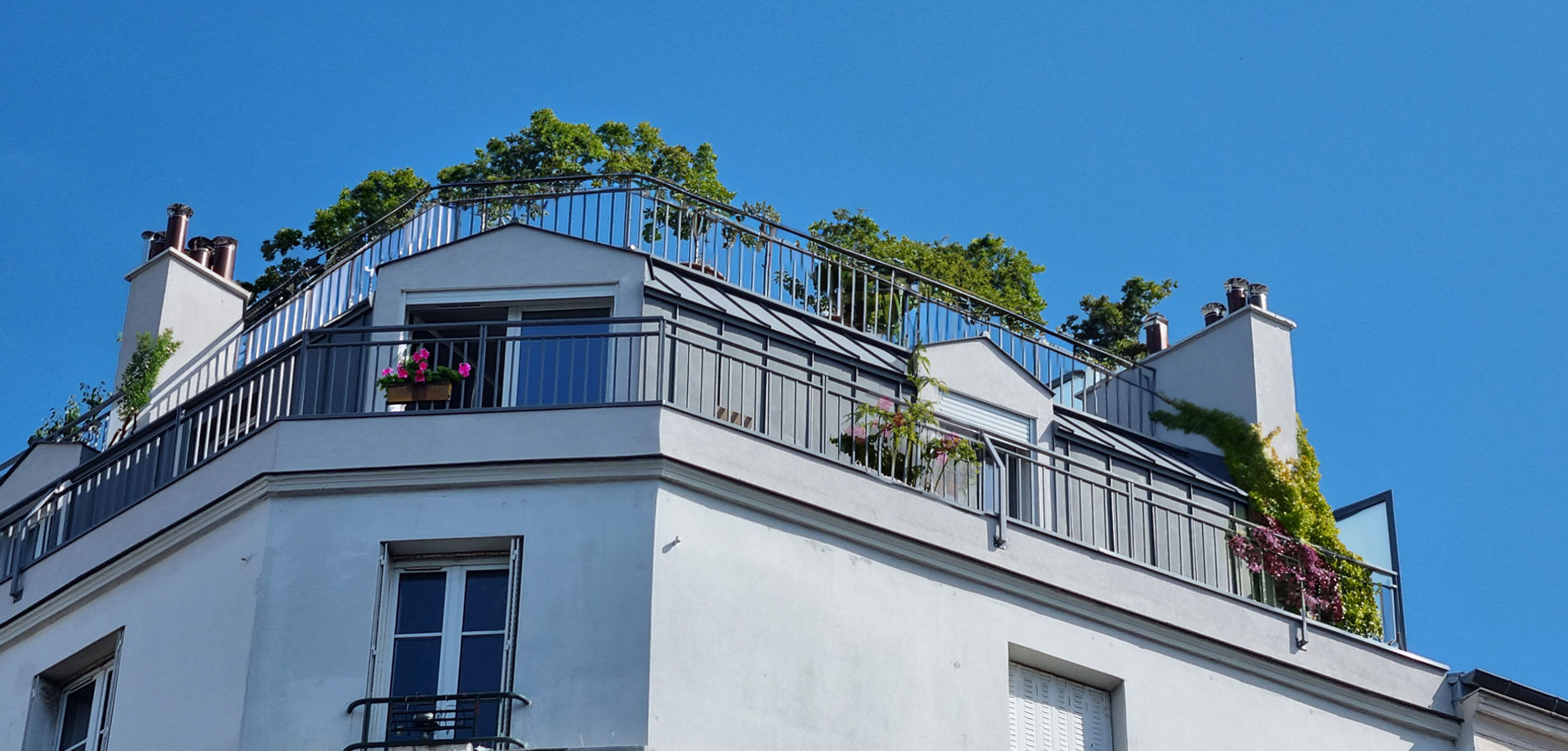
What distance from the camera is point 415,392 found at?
18.6 m

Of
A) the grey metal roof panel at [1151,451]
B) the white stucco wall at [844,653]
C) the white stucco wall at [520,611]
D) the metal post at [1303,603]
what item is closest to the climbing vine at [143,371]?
the white stucco wall at [520,611]

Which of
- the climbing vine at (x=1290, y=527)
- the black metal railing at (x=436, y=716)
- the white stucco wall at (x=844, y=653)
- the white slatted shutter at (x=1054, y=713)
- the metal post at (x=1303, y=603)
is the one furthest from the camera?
the climbing vine at (x=1290, y=527)

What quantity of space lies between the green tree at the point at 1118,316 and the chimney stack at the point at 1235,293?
30.8 feet

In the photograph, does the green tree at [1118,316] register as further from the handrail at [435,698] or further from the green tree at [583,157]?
the handrail at [435,698]

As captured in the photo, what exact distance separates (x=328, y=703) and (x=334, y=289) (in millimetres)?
6948

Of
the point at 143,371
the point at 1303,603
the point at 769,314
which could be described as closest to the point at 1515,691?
the point at 1303,603

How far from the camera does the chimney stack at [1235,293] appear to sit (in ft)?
83.7

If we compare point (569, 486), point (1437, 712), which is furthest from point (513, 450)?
point (1437, 712)

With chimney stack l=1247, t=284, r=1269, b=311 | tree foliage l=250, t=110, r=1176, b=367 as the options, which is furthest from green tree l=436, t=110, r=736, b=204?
chimney stack l=1247, t=284, r=1269, b=311

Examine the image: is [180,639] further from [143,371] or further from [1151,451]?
[1151,451]

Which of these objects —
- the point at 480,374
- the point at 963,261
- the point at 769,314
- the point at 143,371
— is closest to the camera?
the point at 480,374

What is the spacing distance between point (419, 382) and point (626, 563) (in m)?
2.57

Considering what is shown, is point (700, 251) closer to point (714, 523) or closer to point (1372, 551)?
point (714, 523)

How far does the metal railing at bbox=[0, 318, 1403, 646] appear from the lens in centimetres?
1880
